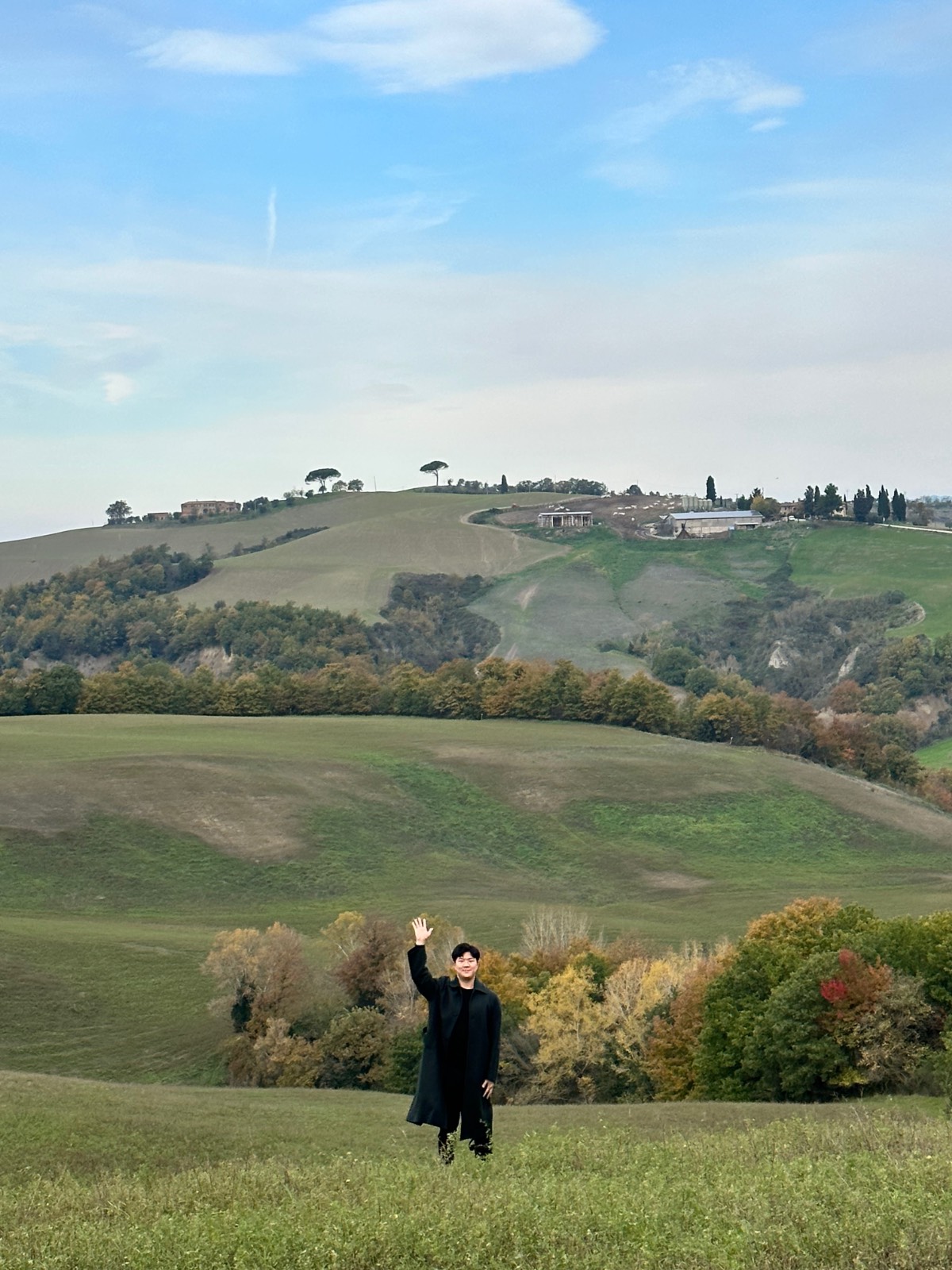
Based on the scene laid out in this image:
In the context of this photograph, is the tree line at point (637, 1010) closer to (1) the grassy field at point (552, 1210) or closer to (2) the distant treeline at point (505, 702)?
(1) the grassy field at point (552, 1210)

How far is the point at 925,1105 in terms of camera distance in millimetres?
33250

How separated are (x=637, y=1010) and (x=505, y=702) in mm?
98183

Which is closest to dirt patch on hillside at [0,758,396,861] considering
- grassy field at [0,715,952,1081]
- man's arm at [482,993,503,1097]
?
grassy field at [0,715,952,1081]

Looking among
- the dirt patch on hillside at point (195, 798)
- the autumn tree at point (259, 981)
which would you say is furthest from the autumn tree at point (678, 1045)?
the dirt patch on hillside at point (195, 798)

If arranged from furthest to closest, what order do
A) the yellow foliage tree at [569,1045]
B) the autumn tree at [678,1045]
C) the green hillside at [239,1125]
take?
the yellow foliage tree at [569,1045], the autumn tree at [678,1045], the green hillside at [239,1125]

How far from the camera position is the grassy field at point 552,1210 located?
499 inches

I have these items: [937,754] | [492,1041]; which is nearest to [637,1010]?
[492,1041]

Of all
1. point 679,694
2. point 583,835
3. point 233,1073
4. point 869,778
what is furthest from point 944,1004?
point 679,694

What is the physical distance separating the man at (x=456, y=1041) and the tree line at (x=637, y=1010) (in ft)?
62.5

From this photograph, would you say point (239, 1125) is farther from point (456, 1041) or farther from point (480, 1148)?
point (456, 1041)

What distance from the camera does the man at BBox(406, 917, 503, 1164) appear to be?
14.9m

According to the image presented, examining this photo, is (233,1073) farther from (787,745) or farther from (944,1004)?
(787,745)

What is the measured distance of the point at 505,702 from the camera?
151 m

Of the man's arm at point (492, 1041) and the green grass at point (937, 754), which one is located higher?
the man's arm at point (492, 1041)
